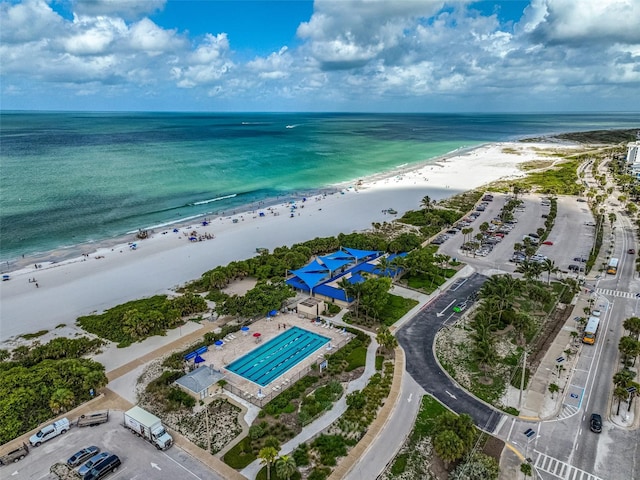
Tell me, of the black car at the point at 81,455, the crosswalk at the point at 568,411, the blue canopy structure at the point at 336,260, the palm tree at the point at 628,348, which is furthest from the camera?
the blue canopy structure at the point at 336,260

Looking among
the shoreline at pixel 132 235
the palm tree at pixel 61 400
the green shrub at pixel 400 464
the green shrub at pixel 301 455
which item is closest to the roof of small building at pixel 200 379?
the palm tree at pixel 61 400

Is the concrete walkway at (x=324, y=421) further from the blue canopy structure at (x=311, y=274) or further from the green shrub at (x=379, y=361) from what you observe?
the blue canopy structure at (x=311, y=274)

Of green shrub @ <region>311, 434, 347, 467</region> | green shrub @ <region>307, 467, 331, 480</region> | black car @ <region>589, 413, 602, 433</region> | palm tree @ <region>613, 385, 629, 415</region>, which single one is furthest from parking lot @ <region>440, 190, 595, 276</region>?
green shrub @ <region>307, 467, 331, 480</region>

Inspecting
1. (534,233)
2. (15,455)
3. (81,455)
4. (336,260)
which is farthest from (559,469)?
(534,233)

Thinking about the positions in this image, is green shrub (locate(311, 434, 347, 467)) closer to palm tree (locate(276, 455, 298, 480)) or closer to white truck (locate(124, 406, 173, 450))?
palm tree (locate(276, 455, 298, 480))

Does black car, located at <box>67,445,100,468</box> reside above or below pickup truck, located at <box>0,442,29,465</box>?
above

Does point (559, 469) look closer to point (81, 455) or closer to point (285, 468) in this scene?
point (285, 468)
